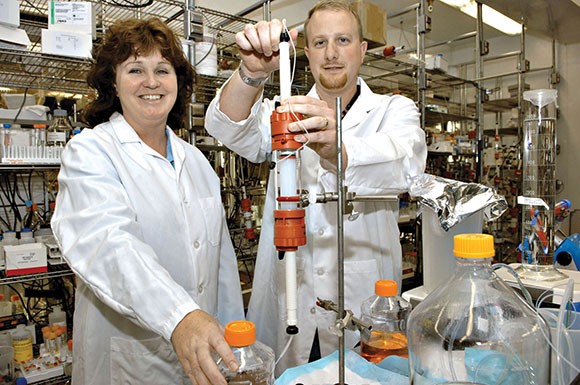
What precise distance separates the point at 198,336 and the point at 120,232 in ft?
1.11

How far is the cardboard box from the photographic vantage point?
2.73 metres

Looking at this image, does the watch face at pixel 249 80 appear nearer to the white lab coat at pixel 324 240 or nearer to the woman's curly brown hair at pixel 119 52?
the white lab coat at pixel 324 240

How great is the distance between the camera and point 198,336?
552mm

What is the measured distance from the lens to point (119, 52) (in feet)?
3.93

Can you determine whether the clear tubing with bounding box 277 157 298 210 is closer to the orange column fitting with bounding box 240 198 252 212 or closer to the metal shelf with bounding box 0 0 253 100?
the metal shelf with bounding box 0 0 253 100

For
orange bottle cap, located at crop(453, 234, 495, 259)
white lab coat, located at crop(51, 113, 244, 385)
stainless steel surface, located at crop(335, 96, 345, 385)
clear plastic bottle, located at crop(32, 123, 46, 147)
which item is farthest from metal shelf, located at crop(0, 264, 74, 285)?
orange bottle cap, located at crop(453, 234, 495, 259)

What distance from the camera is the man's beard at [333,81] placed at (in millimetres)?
1337

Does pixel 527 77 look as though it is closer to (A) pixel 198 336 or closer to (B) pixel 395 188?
(B) pixel 395 188

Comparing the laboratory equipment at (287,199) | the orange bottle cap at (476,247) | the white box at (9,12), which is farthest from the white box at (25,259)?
the orange bottle cap at (476,247)

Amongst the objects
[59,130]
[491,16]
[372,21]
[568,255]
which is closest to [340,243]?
[568,255]

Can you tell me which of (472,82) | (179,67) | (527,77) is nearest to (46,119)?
(179,67)

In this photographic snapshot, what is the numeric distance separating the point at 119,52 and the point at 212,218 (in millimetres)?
568

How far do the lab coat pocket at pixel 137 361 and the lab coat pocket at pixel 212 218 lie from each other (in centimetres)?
33

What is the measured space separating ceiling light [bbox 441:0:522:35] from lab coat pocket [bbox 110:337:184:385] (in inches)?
153
